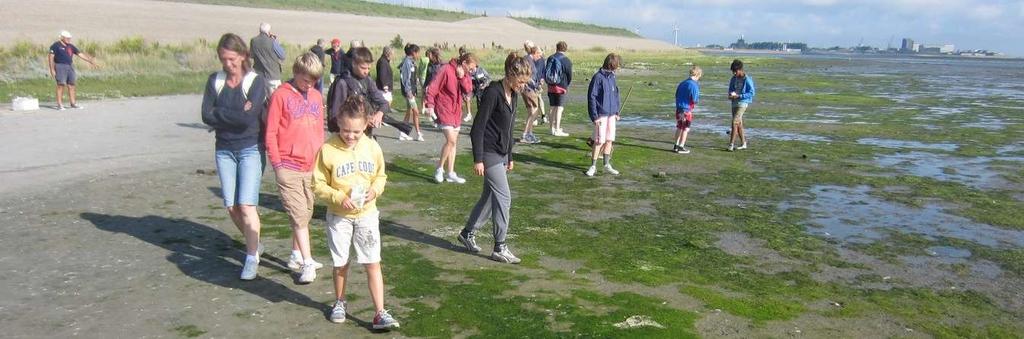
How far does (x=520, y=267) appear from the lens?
6.62 m

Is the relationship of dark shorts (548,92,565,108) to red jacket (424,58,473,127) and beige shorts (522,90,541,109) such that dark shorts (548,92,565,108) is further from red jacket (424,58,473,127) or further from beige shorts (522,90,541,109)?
red jacket (424,58,473,127)

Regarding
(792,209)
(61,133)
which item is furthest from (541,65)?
(61,133)

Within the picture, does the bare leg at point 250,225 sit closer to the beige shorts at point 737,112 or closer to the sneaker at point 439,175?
the sneaker at point 439,175

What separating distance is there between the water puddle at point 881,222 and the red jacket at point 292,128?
5.41m

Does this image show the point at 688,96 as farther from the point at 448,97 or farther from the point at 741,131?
the point at 448,97

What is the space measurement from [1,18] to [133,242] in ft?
151

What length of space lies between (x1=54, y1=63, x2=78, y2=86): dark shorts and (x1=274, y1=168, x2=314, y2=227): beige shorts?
13.9m

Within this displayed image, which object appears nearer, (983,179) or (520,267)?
(520,267)

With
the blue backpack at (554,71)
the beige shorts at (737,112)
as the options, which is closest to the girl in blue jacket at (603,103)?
the blue backpack at (554,71)

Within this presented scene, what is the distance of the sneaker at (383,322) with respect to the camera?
5012 mm

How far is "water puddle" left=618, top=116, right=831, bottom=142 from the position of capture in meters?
16.6

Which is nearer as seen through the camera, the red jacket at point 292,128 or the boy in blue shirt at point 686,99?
the red jacket at point 292,128

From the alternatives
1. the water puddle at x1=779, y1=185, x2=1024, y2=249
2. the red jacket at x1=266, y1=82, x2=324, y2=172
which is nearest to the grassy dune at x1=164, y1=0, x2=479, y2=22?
the water puddle at x1=779, y1=185, x2=1024, y2=249

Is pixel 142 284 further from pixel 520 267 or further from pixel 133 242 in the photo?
pixel 520 267
